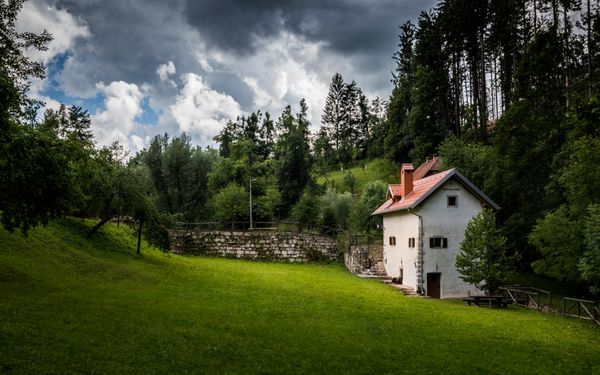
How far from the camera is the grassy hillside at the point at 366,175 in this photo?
63894mm

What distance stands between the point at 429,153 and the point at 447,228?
27319mm

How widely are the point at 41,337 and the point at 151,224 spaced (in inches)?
666

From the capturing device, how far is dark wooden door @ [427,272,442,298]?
28766 millimetres

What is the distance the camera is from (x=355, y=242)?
4044 centimetres

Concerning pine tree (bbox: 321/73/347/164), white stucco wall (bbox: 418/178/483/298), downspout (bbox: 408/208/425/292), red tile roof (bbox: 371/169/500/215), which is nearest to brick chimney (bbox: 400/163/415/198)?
red tile roof (bbox: 371/169/500/215)

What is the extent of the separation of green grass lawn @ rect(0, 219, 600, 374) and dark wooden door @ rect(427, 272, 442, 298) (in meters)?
3.60

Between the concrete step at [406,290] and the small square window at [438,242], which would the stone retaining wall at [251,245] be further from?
the small square window at [438,242]

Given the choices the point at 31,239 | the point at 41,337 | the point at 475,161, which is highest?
the point at 475,161

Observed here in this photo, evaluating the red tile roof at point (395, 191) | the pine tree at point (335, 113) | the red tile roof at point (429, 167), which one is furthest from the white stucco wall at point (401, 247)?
the pine tree at point (335, 113)

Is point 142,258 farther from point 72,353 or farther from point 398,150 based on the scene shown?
point 398,150

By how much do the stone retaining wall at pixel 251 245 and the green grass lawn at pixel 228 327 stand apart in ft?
50.9

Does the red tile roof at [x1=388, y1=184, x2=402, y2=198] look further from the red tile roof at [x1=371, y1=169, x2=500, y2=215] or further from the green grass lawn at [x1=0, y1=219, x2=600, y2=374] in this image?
the green grass lawn at [x1=0, y1=219, x2=600, y2=374]

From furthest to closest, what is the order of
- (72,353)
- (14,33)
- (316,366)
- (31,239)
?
(31,239)
(14,33)
(316,366)
(72,353)

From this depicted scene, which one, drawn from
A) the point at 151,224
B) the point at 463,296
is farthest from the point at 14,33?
the point at 463,296
